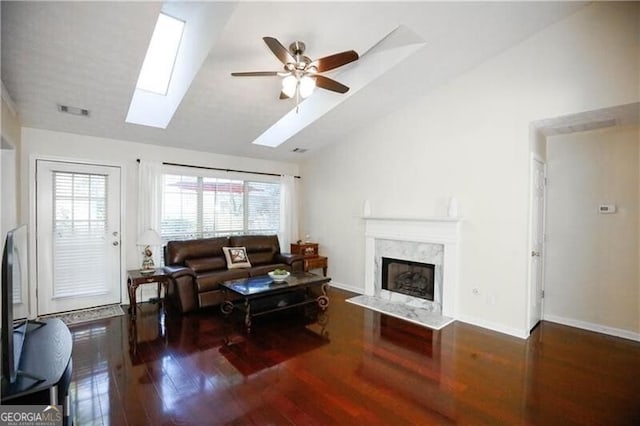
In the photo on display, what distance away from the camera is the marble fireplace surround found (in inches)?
159

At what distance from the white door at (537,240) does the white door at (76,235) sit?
5480 mm

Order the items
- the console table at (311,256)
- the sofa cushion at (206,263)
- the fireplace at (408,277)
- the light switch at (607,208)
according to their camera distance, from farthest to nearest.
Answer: the console table at (311,256)
the sofa cushion at (206,263)
the fireplace at (408,277)
the light switch at (607,208)

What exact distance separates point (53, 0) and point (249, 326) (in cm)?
338

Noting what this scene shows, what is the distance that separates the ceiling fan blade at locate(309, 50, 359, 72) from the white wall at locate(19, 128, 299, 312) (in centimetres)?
324

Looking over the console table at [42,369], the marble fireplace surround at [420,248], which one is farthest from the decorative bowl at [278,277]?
the console table at [42,369]

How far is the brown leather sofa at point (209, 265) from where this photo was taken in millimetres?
4059

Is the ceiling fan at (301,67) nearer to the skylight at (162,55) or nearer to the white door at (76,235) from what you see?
the skylight at (162,55)

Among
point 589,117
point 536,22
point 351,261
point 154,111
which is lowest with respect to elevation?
point 351,261

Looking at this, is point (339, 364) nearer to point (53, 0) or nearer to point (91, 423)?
point (91, 423)

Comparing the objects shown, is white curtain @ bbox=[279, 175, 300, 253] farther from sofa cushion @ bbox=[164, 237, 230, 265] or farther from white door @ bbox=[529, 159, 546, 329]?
white door @ bbox=[529, 159, 546, 329]

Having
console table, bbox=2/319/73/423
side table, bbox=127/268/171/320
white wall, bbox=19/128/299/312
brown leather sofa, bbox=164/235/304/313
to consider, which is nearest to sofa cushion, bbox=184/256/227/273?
brown leather sofa, bbox=164/235/304/313

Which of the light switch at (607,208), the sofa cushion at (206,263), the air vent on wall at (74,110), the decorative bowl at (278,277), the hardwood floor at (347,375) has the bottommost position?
the hardwood floor at (347,375)

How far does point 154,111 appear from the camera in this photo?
4.12 metres

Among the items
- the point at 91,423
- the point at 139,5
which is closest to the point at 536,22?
the point at 139,5
